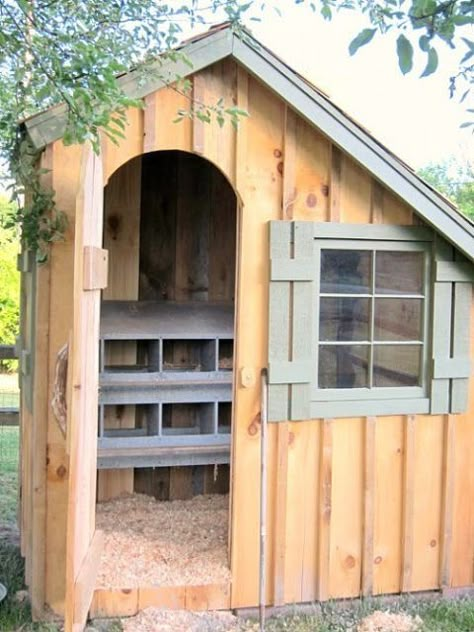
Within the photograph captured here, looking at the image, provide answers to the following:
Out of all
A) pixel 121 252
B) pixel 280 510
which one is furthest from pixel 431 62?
pixel 121 252

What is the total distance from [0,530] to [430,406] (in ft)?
9.89

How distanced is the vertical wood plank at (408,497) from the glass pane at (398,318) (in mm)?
457

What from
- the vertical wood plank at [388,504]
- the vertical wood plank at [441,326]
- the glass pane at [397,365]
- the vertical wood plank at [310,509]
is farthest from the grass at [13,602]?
the vertical wood plank at [441,326]

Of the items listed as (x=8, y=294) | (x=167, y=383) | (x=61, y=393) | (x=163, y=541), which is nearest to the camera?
(x=61, y=393)

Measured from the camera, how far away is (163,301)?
16.8 feet

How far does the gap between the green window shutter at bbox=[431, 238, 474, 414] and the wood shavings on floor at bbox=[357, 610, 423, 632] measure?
109 cm

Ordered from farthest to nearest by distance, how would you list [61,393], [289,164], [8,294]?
[8,294] < [289,164] < [61,393]

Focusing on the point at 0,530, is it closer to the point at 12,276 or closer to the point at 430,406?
the point at 430,406

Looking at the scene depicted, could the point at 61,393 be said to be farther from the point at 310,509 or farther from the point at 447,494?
the point at 447,494

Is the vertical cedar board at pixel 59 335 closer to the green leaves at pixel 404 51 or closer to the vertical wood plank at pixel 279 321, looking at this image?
the vertical wood plank at pixel 279 321

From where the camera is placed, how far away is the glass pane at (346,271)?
3.79 meters

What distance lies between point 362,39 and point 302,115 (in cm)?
205

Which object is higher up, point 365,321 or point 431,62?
point 431,62

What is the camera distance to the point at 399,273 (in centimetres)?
389
